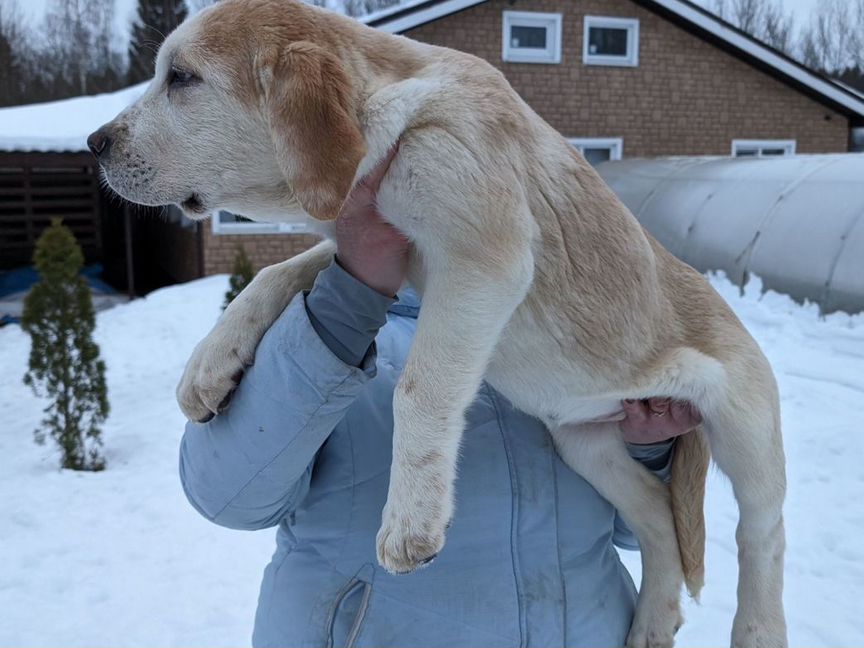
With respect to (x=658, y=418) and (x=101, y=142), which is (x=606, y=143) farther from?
(x=101, y=142)

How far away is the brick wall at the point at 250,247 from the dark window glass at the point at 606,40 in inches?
311

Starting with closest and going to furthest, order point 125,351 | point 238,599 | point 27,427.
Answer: point 238,599 → point 27,427 → point 125,351

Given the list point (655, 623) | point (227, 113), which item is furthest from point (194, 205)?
point (655, 623)

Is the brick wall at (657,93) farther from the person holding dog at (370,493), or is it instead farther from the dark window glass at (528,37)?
the person holding dog at (370,493)

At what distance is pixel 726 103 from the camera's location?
63.8ft

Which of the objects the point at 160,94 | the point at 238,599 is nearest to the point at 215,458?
the point at 160,94

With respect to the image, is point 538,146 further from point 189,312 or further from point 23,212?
point 23,212

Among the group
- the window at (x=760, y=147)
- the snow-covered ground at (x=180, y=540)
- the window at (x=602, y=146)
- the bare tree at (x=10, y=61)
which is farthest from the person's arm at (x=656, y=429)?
the bare tree at (x=10, y=61)

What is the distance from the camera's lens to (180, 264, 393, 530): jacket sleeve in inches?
74.0

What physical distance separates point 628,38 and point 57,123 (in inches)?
487

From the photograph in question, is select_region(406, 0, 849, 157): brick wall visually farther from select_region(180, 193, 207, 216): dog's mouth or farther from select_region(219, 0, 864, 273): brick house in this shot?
select_region(180, 193, 207, 216): dog's mouth

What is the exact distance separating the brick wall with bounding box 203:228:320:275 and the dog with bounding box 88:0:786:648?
14.1m

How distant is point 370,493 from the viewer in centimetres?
216

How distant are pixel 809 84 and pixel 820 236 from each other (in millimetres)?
10370
